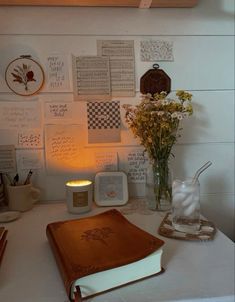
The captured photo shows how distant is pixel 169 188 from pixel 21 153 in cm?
54

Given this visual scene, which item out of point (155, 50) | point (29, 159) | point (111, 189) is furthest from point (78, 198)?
point (155, 50)

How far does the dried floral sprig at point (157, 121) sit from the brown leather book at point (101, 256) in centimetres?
31

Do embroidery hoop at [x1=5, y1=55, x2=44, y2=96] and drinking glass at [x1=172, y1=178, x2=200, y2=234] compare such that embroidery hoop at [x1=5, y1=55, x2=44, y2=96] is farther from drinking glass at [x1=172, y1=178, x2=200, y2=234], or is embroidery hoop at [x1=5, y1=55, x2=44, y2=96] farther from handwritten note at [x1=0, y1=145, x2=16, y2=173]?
drinking glass at [x1=172, y1=178, x2=200, y2=234]

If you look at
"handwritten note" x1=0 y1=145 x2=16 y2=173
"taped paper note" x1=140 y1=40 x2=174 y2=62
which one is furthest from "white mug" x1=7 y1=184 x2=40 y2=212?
"taped paper note" x1=140 y1=40 x2=174 y2=62

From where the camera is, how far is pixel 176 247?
2.46 feet

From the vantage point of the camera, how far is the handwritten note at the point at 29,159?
1.10 m

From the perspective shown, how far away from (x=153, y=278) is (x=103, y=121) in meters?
0.63

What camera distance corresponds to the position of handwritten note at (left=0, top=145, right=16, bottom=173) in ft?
3.57

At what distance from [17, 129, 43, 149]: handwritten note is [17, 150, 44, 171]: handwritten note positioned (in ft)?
0.07

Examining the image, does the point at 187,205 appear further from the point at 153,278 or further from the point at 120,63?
the point at 120,63

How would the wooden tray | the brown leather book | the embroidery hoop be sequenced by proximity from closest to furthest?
1. the brown leather book
2. the wooden tray
3. the embroidery hoop

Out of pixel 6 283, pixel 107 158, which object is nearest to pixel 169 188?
pixel 107 158

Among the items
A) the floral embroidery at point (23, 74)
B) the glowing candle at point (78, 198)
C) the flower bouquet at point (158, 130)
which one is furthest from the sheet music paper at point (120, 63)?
the glowing candle at point (78, 198)

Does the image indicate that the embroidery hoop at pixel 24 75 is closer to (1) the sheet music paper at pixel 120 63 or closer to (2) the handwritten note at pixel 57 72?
(2) the handwritten note at pixel 57 72
